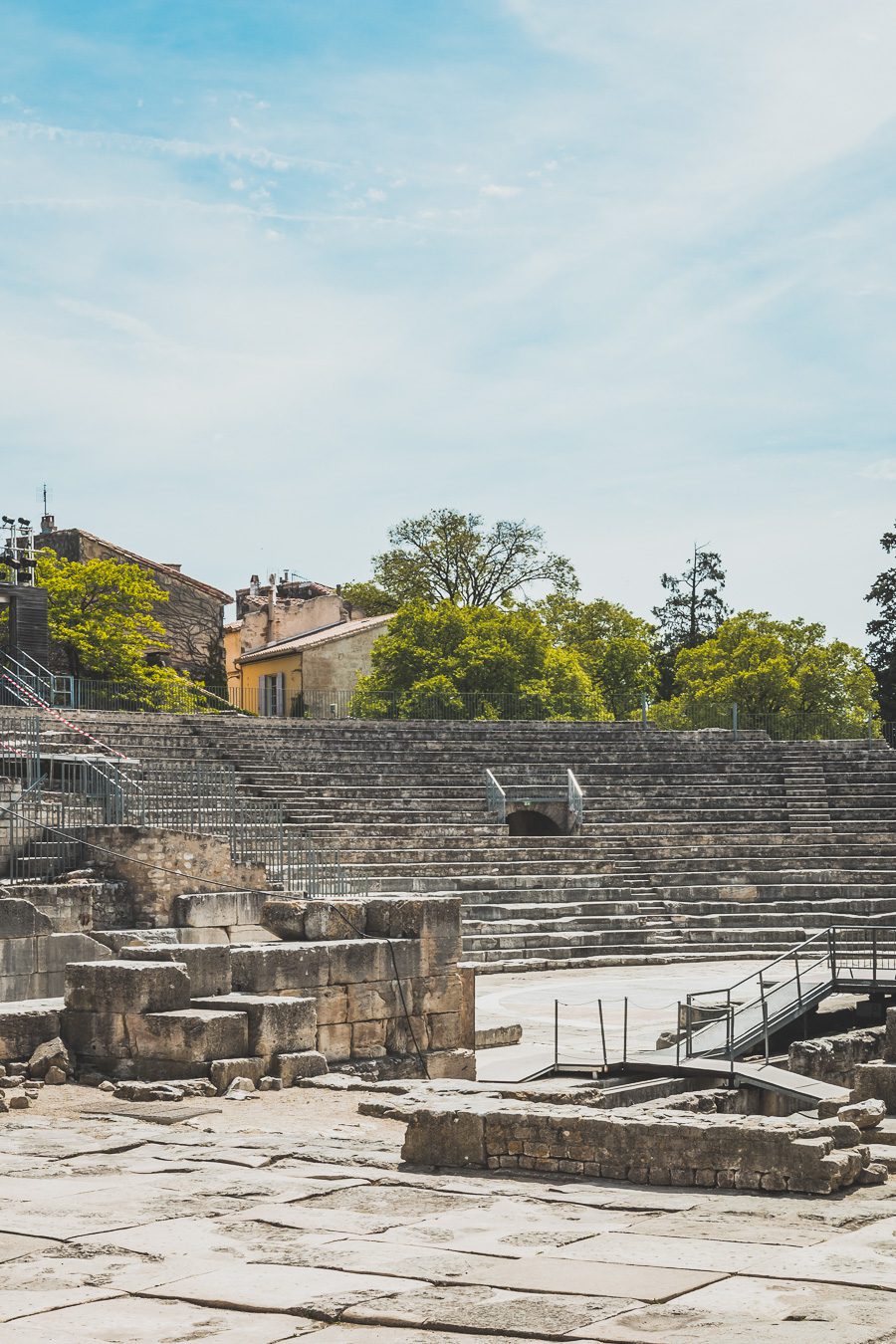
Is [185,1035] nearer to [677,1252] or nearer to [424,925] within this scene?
[424,925]

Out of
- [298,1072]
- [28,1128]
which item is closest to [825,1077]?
[298,1072]

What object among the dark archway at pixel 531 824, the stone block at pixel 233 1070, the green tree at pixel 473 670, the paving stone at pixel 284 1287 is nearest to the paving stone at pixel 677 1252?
the paving stone at pixel 284 1287

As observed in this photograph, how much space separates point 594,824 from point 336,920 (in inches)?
592

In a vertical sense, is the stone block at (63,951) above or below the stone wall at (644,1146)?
above

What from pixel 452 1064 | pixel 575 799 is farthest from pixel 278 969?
pixel 575 799

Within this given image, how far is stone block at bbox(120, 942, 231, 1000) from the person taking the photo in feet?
43.0

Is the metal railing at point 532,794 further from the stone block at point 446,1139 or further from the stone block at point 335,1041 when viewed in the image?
the stone block at point 446,1139

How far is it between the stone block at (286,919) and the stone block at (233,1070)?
344 centimetres

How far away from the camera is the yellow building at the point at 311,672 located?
4947 centimetres

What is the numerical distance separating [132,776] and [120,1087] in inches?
498

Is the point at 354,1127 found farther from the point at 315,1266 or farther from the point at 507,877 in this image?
the point at 507,877

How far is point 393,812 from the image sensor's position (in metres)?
28.5

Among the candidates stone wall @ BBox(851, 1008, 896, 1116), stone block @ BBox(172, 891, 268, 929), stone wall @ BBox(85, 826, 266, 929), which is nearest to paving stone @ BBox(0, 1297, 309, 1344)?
stone wall @ BBox(851, 1008, 896, 1116)

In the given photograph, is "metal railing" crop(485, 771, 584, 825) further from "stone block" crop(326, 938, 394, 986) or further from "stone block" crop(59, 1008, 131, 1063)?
"stone block" crop(59, 1008, 131, 1063)
